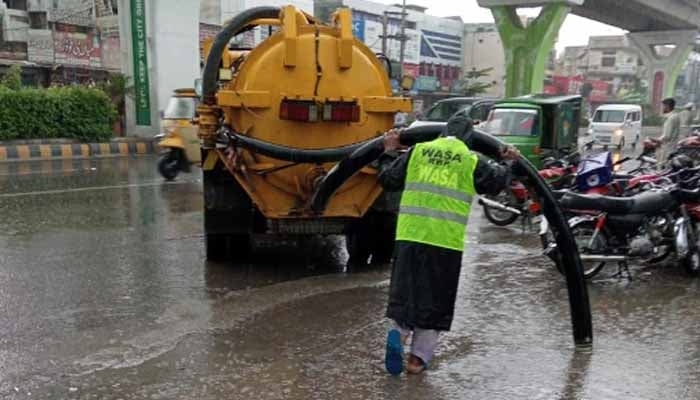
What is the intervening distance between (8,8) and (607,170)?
92.3ft

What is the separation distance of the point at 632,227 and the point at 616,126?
22472 millimetres

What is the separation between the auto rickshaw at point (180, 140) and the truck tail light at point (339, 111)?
→ 6.82m

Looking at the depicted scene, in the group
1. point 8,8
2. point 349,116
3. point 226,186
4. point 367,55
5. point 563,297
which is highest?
point 8,8

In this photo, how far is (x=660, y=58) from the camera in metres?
56.6

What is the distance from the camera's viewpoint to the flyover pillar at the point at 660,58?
177 ft

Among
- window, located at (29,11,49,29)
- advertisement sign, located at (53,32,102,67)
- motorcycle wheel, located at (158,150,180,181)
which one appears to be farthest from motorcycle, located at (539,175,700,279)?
window, located at (29,11,49,29)

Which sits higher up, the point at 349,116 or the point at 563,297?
the point at 349,116

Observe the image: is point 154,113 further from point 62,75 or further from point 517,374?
point 517,374

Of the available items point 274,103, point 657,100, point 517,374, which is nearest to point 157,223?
point 274,103

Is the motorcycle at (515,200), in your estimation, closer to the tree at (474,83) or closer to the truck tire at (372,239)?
the truck tire at (372,239)

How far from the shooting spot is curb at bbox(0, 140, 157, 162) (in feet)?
54.4

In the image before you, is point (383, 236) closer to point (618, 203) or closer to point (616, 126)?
point (618, 203)

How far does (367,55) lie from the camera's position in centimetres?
651

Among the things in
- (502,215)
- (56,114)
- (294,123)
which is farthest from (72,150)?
(294,123)
